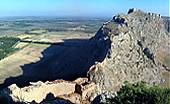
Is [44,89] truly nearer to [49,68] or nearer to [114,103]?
[114,103]

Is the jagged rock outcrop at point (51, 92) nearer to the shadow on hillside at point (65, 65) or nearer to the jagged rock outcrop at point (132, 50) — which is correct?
the jagged rock outcrop at point (132, 50)

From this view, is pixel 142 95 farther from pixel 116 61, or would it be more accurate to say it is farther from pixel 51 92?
pixel 116 61

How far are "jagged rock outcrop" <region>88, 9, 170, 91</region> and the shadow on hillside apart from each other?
1.84m

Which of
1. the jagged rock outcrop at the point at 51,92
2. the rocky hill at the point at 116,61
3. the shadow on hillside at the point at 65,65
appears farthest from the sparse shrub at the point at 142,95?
the shadow on hillside at the point at 65,65

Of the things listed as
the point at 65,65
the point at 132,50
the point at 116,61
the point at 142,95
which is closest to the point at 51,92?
the point at 142,95

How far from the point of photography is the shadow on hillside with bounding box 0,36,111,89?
275 ft

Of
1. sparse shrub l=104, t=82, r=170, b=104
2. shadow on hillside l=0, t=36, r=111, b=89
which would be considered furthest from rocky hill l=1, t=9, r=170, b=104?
sparse shrub l=104, t=82, r=170, b=104

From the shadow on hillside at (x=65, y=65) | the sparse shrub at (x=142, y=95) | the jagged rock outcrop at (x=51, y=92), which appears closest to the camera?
the sparse shrub at (x=142, y=95)

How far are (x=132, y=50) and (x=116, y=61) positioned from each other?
7.94 metres

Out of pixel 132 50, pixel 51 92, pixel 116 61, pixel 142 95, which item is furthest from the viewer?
pixel 132 50

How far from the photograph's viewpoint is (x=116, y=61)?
261ft

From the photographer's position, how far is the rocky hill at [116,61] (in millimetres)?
55156

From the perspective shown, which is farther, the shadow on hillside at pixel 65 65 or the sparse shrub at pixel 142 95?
the shadow on hillside at pixel 65 65

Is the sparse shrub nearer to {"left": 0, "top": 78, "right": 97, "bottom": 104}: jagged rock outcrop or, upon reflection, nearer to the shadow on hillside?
{"left": 0, "top": 78, "right": 97, "bottom": 104}: jagged rock outcrop
